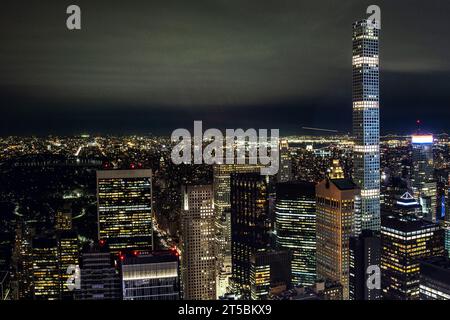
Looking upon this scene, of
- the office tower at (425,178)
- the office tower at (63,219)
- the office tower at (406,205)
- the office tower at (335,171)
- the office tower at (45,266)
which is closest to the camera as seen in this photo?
the office tower at (45,266)

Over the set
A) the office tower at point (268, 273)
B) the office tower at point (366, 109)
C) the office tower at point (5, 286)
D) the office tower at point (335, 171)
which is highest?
the office tower at point (366, 109)

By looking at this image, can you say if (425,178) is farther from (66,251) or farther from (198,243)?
(66,251)

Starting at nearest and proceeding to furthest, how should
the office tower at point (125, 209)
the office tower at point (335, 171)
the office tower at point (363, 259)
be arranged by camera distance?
the office tower at point (363, 259) < the office tower at point (125, 209) < the office tower at point (335, 171)

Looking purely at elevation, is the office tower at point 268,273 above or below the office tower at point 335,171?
below

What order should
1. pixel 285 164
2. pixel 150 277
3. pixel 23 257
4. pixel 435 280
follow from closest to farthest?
pixel 150 277
pixel 435 280
pixel 23 257
pixel 285 164

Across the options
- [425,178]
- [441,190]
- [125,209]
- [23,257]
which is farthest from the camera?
[425,178]

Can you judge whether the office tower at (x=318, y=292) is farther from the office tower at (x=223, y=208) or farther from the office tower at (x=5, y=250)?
the office tower at (x=5, y=250)

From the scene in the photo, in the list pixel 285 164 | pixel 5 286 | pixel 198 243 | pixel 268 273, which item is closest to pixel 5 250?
pixel 5 286

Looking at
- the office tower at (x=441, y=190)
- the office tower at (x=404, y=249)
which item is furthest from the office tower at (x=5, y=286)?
the office tower at (x=441, y=190)

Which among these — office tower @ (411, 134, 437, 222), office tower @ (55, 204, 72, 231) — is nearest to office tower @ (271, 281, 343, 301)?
office tower @ (411, 134, 437, 222)
